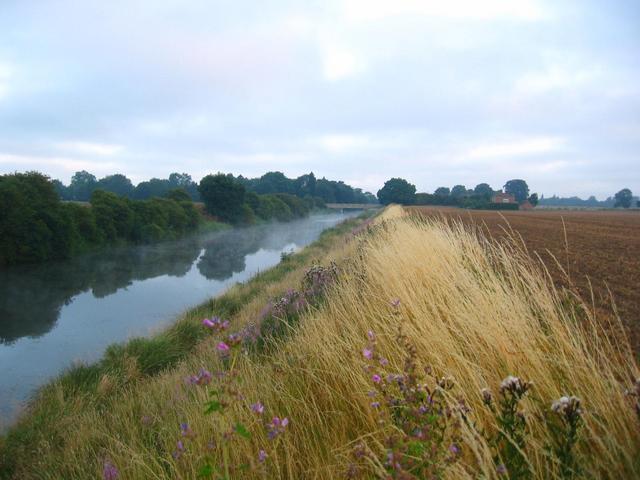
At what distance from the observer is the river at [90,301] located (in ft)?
29.1

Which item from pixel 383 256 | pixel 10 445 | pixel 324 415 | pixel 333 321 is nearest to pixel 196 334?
pixel 10 445

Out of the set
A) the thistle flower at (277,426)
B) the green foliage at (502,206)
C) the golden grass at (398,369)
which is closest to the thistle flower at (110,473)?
the golden grass at (398,369)

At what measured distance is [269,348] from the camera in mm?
5000

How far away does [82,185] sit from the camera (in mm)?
98438

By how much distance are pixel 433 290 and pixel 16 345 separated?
11.2m

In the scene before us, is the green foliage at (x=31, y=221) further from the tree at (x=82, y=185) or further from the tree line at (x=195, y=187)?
the tree at (x=82, y=185)

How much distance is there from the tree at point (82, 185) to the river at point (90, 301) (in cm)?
7901

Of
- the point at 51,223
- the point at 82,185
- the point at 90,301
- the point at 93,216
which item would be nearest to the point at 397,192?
the point at 82,185

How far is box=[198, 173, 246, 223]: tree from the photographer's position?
55.2m

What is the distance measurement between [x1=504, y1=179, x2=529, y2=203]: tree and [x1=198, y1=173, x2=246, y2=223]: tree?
112 metres

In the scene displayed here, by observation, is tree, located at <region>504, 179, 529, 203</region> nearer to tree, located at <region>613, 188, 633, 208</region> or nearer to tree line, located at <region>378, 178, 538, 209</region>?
tree line, located at <region>378, 178, 538, 209</region>

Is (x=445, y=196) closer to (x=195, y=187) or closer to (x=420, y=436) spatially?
(x=195, y=187)

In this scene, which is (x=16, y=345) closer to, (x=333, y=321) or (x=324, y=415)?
(x=333, y=321)

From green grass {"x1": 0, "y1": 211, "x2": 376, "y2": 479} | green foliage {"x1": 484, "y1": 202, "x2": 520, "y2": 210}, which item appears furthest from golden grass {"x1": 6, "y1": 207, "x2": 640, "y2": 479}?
green foliage {"x1": 484, "y1": 202, "x2": 520, "y2": 210}
